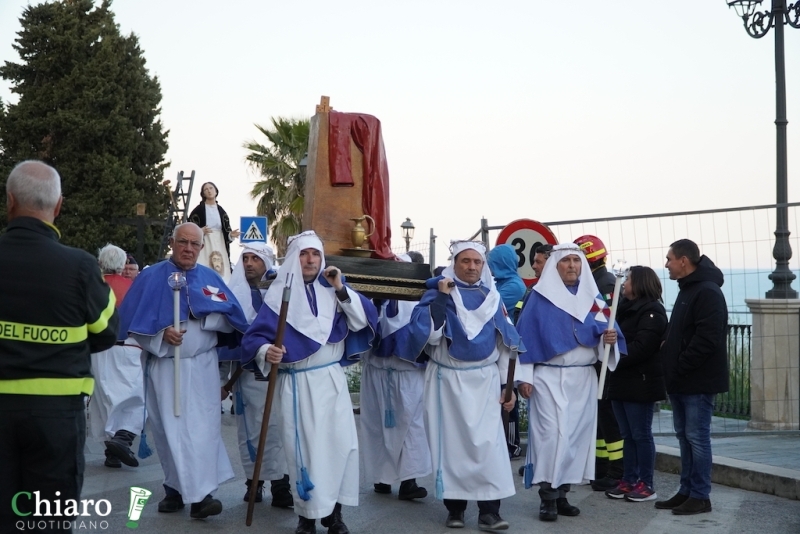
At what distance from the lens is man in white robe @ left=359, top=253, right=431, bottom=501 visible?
815cm

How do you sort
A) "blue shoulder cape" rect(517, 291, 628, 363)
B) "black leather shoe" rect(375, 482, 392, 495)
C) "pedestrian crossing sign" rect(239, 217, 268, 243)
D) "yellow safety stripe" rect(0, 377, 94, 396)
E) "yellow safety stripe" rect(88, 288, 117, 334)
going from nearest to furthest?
1. "yellow safety stripe" rect(0, 377, 94, 396)
2. "yellow safety stripe" rect(88, 288, 117, 334)
3. "blue shoulder cape" rect(517, 291, 628, 363)
4. "black leather shoe" rect(375, 482, 392, 495)
5. "pedestrian crossing sign" rect(239, 217, 268, 243)

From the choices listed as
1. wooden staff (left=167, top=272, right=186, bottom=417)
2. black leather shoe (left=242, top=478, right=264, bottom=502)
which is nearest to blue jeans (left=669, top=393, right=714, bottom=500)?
black leather shoe (left=242, top=478, right=264, bottom=502)

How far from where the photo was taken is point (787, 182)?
11211 millimetres

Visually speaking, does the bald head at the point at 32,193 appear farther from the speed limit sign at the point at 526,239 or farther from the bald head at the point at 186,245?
the speed limit sign at the point at 526,239

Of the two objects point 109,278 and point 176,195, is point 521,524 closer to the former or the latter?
point 109,278

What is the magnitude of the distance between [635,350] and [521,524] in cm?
180

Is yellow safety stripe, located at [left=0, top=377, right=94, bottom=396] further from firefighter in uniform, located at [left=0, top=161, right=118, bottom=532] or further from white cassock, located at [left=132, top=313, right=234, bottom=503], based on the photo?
white cassock, located at [left=132, top=313, right=234, bottom=503]

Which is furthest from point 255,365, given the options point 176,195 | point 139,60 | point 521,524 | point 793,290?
point 139,60

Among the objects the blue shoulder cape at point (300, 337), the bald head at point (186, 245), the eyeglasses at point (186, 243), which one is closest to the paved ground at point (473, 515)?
the blue shoulder cape at point (300, 337)

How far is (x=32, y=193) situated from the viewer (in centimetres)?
461

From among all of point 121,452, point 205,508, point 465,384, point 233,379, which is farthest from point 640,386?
point 121,452

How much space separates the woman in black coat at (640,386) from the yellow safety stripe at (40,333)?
193 inches

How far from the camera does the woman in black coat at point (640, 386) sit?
8.05 meters

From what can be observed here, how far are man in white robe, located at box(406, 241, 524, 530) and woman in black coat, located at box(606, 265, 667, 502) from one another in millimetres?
1238
